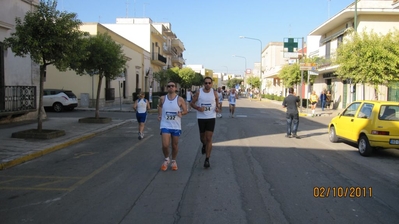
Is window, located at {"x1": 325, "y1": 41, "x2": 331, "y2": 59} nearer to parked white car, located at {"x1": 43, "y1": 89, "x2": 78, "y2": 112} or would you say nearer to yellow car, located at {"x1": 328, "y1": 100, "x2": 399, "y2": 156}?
parked white car, located at {"x1": 43, "y1": 89, "x2": 78, "y2": 112}

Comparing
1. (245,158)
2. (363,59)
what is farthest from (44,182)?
(363,59)


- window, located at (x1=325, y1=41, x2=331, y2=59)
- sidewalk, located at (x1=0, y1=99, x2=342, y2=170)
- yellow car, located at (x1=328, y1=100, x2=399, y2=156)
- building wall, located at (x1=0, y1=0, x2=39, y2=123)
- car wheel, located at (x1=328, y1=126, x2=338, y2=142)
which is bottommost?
sidewalk, located at (x1=0, y1=99, x2=342, y2=170)

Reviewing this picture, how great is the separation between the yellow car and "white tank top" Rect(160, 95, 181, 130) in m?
5.43

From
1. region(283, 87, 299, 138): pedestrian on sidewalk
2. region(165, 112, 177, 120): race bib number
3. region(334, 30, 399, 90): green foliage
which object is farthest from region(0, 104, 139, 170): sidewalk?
region(334, 30, 399, 90): green foliage

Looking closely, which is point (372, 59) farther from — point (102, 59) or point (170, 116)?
point (170, 116)

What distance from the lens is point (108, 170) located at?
24.0ft

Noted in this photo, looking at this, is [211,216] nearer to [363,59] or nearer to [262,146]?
[262,146]

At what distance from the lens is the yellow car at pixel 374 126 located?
9.09 meters

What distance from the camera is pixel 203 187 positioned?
5988 mm

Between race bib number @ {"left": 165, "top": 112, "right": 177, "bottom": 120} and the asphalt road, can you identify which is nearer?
the asphalt road

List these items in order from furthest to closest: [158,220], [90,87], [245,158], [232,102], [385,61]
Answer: [90,87]
[232,102]
[385,61]
[245,158]
[158,220]

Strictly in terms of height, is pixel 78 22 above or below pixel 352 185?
above

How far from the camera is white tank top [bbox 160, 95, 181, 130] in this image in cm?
694

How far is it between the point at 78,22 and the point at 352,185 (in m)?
9.05
